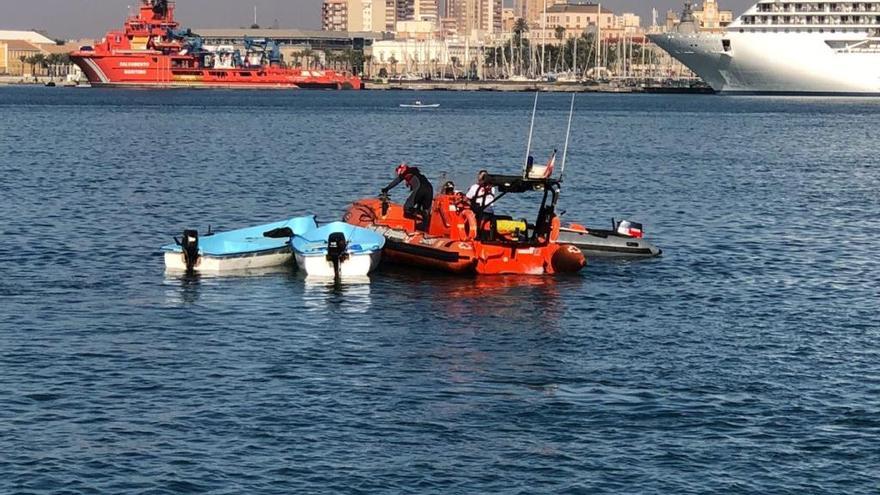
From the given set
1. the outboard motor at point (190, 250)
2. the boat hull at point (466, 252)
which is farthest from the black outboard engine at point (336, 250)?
the outboard motor at point (190, 250)

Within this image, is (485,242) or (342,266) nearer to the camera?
(342,266)

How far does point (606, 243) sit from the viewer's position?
38188 millimetres

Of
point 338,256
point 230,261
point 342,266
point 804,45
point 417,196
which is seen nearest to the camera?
point 338,256

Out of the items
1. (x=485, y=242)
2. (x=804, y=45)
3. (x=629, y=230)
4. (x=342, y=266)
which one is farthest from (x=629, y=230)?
(x=804, y=45)

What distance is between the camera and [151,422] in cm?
2128

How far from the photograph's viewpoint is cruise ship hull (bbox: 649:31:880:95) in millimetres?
172375

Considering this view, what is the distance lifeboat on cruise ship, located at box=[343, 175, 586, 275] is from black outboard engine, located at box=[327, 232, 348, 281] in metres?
1.87

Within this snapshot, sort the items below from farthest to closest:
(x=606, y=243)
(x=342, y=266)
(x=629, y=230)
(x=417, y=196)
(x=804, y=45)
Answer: (x=804, y=45)
(x=629, y=230)
(x=606, y=243)
(x=417, y=196)
(x=342, y=266)

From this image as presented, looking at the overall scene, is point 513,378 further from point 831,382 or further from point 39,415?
point 39,415

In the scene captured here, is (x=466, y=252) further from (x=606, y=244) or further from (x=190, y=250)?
(x=190, y=250)

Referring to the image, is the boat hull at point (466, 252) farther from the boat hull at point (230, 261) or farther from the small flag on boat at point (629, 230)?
the small flag on boat at point (629, 230)

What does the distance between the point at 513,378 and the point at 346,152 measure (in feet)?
203

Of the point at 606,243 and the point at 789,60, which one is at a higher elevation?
the point at 789,60

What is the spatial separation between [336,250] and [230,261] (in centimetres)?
266
